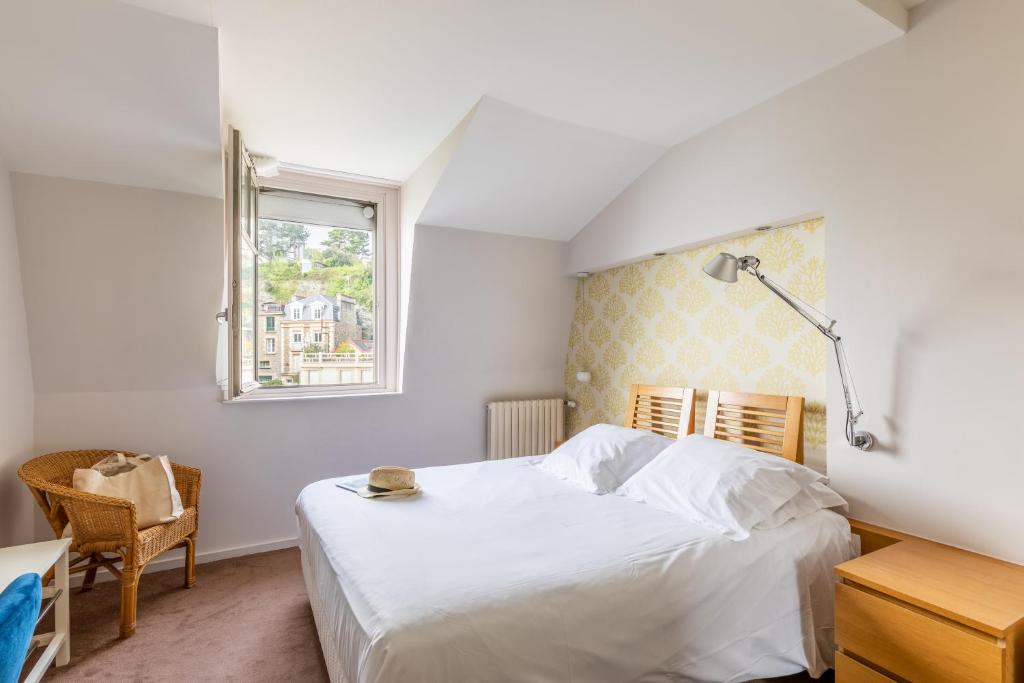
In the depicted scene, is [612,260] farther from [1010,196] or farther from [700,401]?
[1010,196]

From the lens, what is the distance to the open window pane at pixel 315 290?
363cm

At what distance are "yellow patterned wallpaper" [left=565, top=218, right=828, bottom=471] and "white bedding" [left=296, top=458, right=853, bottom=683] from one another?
0.85 meters

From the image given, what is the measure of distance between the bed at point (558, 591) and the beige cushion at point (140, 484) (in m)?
0.91

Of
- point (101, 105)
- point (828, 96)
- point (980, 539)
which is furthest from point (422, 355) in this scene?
point (980, 539)

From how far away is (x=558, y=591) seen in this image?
1.57 meters

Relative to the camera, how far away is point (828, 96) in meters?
2.37

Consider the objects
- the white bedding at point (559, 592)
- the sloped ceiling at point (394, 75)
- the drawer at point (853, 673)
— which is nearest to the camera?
the white bedding at point (559, 592)

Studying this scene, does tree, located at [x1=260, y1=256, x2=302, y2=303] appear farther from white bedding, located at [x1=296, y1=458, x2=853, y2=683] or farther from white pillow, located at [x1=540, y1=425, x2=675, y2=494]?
white pillow, located at [x1=540, y1=425, x2=675, y2=494]

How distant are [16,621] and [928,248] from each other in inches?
115

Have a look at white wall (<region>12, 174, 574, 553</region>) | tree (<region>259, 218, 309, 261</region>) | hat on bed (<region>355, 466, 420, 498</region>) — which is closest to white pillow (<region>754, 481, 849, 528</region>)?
hat on bed (<region>355, 466, 420, 498</region>)

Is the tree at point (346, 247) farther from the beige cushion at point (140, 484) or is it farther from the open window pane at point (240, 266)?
the beige cushion at point (140, 484)

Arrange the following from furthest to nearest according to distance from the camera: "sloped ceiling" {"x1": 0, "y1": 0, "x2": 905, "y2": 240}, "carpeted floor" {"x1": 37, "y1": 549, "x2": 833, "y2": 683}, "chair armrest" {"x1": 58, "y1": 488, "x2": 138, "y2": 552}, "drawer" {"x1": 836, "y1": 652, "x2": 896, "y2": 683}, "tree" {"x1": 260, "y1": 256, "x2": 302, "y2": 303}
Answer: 1. "tree" {"x1": 260, "y1": 256, "x2": 302, "y2": 303}
2. "chair armrest" {"x1": 58, "y1": 488, "x2": 138, "y2": 552}
3. "carpeted floor" {"x1": 37, "y1": 549, "x2": 833, "y2": 683}
4. "sloped ceiling" {"x1": 0, "y1": 0, "x2": 905, "y2": 240}
5. "drawer" {"x1": 836, "y1": 652, "x2": 896, "y2": 683}

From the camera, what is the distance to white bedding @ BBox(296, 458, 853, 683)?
4.66ft

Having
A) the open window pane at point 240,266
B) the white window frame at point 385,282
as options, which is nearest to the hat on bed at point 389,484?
the open window pane at point 240,266
